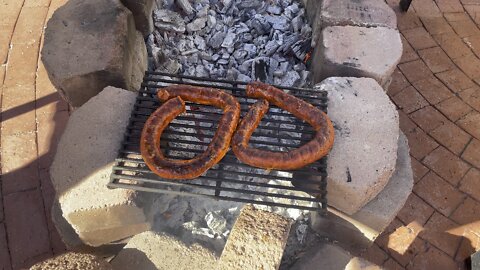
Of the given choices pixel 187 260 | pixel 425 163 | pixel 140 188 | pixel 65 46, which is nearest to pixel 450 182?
pixel 425 163

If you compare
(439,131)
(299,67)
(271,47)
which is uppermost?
(271,47)

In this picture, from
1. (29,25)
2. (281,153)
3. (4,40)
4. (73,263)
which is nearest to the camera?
(73,263)

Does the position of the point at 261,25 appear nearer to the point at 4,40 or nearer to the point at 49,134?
the point at 49,134

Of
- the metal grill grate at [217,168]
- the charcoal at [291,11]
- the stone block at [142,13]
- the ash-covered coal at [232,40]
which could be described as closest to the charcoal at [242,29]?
the ash-covered coal at [232,40]

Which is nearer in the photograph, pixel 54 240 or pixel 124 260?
pixel 124 260

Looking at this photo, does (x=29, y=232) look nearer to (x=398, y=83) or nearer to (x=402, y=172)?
(x=402, y=172)

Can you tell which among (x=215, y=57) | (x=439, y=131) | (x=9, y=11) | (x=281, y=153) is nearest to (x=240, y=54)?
(x=215, y=57)

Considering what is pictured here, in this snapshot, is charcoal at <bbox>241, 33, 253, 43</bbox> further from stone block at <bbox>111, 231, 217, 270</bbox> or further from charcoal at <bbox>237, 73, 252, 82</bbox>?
stone block at <bbox>111, 231, 217, 270</bbox>

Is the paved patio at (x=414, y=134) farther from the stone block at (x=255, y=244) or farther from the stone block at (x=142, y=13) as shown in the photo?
the stone block at (x=255, y=244)
